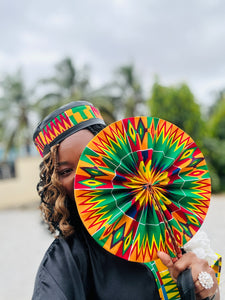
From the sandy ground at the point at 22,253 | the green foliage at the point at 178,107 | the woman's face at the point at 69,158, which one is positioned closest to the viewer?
the woman's face at the point at 69,158

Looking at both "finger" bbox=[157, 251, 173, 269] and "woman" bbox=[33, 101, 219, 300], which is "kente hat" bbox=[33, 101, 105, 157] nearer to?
"woman" bbox=[33, 101, 219, 300]

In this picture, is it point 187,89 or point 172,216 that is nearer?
point 172,216

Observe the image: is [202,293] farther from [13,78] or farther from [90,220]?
[13,78]

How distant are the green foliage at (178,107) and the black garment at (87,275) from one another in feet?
33.7

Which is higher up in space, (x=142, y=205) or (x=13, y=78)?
(x=13, y=78)

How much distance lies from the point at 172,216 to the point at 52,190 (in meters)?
0.44

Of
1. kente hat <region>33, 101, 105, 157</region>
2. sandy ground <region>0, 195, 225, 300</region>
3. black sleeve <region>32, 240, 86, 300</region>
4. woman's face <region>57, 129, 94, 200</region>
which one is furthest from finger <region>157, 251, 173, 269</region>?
sandy ground <region>0, 195, 225, 300</region>

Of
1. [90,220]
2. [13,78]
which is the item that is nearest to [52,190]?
[90,220]

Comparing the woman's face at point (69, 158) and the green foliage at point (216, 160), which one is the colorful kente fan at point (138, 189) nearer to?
the woman's face at point (69, 158)

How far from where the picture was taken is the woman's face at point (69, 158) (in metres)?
0.94

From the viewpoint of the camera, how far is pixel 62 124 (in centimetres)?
99

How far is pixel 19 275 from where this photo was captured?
190 inches

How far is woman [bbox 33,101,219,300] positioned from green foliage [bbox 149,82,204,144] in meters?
10.2

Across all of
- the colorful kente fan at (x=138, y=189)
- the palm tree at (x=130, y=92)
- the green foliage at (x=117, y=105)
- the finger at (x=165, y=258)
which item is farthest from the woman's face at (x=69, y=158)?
the palm tree at (x=130, y=92)
